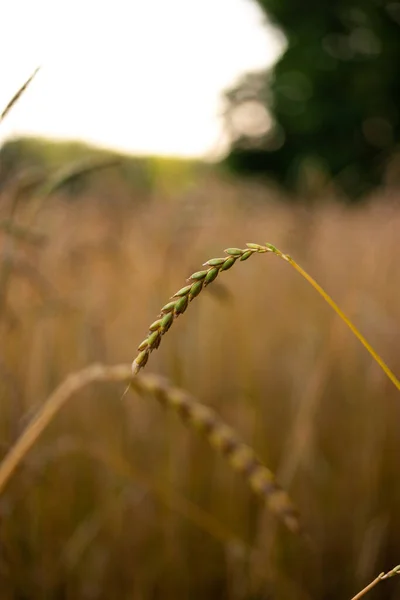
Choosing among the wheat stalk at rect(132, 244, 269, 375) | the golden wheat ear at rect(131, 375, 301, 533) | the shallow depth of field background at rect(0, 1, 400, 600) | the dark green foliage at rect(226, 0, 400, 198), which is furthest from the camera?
the dark green foliage at rect(226, 0, 400, 198)

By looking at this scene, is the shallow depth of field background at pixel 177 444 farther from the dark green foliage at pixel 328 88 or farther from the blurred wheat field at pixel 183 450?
the dark green foliage at pixel 328 88

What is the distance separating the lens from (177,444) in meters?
1.14

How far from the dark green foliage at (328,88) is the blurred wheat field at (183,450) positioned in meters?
10.5

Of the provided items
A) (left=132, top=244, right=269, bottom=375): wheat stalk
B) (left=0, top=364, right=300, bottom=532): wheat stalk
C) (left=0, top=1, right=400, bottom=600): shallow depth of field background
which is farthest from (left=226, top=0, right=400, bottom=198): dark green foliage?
(left=132, top=244, right=269, bottom=375): wheat stalk

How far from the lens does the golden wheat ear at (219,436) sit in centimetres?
40

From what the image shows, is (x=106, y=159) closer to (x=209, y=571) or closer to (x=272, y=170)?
(x=209, y=571)

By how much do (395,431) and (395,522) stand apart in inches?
8.3

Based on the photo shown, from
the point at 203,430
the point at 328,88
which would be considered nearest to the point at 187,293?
the point at 203,430

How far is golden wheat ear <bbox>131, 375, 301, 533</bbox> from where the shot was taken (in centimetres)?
40

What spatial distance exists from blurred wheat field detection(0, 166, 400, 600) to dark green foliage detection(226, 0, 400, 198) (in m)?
10.5

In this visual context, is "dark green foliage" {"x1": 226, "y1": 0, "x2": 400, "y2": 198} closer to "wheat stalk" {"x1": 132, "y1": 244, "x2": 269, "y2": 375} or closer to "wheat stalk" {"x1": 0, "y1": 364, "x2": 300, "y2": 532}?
"wheat stalk" {"x1": 0, "y1": 364, "x2": 300, "y2": 532}

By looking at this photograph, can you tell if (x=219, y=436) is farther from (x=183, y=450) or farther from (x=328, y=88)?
(x=328, y=88)

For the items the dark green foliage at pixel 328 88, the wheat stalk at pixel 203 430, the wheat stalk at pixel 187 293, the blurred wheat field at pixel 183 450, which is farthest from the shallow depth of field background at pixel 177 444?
the dark green foliage at pixel 328 88

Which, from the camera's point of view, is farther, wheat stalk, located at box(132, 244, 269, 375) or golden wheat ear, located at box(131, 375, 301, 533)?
golden wheat ear, located at box(131, 375, 301, 533)
